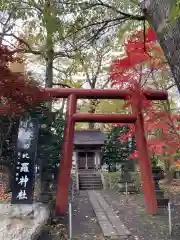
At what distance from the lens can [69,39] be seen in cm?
380

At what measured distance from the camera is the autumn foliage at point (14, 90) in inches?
249

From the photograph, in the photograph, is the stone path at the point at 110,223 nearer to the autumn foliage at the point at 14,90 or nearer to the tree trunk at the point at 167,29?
the autumn foliage at the point at 14,90

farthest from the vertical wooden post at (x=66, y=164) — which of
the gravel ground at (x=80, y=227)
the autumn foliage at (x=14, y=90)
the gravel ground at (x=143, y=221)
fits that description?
the autumn foliage at (x=14, y=90)

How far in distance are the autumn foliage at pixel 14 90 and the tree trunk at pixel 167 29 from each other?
4.68 m

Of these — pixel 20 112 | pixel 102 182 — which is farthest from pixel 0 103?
pixel 102 182

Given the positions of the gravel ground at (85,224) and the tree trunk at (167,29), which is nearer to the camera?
the tree trunk at (167,29)

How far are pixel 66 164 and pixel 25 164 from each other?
221 cm

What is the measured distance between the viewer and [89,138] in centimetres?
2066

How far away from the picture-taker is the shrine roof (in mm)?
20250

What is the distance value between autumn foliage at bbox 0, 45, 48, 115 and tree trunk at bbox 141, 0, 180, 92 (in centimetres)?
468

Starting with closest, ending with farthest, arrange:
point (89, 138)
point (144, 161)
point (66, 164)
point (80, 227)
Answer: point (80, 227) → point (66, 164) → point (144, 161) → point (89, 138)

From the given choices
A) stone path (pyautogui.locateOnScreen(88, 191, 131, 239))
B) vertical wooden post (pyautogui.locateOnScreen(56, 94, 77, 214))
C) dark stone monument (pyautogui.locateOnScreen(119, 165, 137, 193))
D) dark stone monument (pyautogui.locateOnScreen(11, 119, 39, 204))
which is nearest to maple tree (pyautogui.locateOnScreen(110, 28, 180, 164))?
vertical wooden post (pyautogui.locateOnScreen(56, 94, 77, 214))

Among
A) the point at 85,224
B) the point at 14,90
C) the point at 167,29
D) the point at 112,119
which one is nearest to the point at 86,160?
the point at 112,119

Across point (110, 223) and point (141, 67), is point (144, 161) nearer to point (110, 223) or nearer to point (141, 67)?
point (110, 223)
